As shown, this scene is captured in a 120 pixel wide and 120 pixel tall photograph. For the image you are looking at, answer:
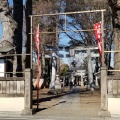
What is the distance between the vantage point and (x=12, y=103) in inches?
702

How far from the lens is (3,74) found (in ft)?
62.5

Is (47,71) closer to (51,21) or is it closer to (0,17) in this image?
(51,21)

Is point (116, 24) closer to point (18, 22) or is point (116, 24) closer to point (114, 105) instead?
point (114, 105)

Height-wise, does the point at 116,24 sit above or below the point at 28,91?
above

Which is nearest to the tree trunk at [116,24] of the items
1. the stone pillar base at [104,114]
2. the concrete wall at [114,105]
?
the concrete wall at [114,105]

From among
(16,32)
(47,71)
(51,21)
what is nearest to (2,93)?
(16,32)

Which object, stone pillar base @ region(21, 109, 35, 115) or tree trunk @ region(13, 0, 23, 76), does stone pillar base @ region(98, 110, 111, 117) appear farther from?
tree trunk @ region(13, 0, 23, 76)

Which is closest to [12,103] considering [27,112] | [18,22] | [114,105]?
Result: [27,112]

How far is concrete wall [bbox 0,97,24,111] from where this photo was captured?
17734 mm

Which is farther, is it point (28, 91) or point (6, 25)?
point (6, 25)

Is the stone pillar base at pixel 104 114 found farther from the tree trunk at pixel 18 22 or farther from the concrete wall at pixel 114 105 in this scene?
the tree trunk at pixel 18 22

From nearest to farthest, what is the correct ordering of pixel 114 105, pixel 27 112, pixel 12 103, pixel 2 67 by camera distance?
pixel 114 105 → pixel 27 112 → pixel 12 103 → pixel 2 67

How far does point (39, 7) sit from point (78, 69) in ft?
185

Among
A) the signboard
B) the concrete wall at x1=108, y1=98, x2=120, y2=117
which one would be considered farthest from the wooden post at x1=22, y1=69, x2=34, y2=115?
the concrete wall at x1=108, y1=98, x2=120, y2=117
